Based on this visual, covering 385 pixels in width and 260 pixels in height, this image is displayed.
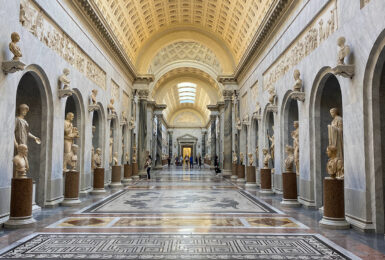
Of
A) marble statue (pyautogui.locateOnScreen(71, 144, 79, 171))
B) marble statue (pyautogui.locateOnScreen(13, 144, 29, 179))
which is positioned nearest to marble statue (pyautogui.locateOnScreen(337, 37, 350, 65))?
marble statue (pyautogui.locateOnScreen(13, 144, 29, 179))

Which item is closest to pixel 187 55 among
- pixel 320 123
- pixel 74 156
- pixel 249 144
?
pixel 249 144

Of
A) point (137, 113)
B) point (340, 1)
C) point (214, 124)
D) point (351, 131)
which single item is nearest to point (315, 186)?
point (351, 131)

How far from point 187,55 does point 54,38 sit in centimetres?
2218

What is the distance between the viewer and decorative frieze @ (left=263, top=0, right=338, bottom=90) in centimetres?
953

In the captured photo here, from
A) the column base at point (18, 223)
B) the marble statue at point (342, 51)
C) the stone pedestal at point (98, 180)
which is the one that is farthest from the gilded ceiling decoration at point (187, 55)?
the column base at point (18, 223)

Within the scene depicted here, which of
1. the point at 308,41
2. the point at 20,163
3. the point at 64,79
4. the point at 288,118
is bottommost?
the point at 20,163

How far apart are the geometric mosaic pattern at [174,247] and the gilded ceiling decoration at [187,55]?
25.6 meters

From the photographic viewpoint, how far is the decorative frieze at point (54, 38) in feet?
31.5

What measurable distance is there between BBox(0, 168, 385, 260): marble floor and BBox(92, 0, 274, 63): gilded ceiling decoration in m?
11.2

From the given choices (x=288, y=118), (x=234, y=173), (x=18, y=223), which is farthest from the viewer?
(x=234, y=173)

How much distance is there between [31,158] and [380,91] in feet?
34.3

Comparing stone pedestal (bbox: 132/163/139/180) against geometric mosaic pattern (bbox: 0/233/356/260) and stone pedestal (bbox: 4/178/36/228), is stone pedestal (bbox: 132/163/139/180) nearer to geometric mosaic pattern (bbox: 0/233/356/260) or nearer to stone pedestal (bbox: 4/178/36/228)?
stone pedestal (bbox: 4/178/36/228)

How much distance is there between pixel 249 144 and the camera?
68.3 ft

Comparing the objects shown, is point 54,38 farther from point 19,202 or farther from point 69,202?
point 19,202
